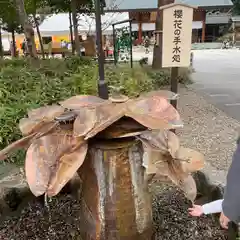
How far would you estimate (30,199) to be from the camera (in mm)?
2857

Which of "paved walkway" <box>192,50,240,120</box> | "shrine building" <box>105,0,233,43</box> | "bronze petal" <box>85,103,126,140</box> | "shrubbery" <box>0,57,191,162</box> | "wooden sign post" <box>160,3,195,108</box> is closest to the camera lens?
"bronze petal" <box>85,103,126,140</box>

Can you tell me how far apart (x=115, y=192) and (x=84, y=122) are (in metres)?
0.53

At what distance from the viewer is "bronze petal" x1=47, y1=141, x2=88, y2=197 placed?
71.4 inches

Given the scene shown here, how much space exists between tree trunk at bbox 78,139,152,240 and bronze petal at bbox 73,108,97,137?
26 centimetres

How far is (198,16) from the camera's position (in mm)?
32906

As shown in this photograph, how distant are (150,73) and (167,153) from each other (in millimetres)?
8131

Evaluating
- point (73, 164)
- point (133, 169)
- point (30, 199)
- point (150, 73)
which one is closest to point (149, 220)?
point (133, 169)

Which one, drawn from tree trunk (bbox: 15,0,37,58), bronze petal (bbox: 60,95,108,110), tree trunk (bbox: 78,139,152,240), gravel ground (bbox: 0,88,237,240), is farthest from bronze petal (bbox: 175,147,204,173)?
tree trunk (bbox: 15,0,37,58)

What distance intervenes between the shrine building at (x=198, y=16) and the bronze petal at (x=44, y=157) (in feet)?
50.2

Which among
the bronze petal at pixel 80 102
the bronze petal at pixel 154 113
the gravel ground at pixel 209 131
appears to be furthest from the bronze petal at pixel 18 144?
the gravel ground at pixel 209 131

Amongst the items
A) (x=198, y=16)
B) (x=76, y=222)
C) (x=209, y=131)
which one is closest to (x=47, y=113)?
(x=76, y=222)

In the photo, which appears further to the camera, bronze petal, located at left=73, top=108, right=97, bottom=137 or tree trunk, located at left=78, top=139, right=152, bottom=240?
tree trunk, located at left=78, top=139, right=152, bottom=240

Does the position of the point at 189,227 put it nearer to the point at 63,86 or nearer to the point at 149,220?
the point at 149,220

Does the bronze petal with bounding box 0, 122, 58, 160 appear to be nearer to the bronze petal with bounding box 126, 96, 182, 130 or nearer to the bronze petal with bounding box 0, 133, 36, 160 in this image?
the bronze petal with bounding box 0, 133, 36, 160
